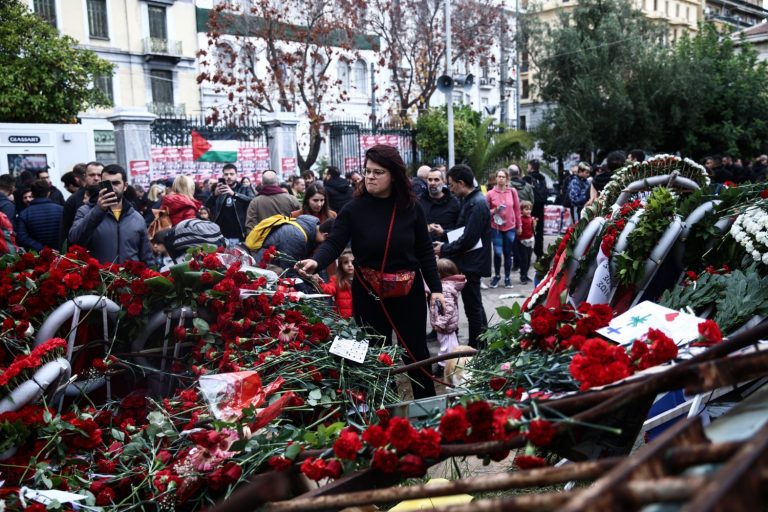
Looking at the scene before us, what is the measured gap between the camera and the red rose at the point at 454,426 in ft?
6.21

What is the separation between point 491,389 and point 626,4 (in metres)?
28.6

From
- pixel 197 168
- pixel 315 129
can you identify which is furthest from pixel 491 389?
pixel 315 129

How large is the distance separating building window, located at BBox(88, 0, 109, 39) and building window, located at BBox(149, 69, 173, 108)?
271cm

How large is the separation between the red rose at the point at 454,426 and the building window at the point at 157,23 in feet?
118

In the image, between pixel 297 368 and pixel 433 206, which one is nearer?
pixel 297 368

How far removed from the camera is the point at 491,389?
8.10 ft

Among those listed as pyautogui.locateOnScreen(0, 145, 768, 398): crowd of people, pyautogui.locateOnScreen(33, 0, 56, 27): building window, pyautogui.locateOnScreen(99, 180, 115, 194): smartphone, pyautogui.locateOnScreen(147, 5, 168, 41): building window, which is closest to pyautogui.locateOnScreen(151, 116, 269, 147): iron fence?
pyautogui.locateOnScreen(0, 145, 768, 398): crowd of people

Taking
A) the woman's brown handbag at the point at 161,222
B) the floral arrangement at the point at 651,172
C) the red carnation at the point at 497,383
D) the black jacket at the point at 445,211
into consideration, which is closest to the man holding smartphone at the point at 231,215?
the woman's brown handbag at the point at 161,222

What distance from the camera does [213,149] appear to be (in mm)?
17219

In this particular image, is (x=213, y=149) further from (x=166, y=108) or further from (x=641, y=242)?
(x=166, y=108)

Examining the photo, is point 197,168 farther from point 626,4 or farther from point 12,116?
point 626,4

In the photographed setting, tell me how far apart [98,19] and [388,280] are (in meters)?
33.2

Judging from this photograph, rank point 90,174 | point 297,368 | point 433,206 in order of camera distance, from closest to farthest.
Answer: point 297,368 → point 90,174 → point 433,206

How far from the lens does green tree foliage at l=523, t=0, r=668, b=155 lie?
24828mm
